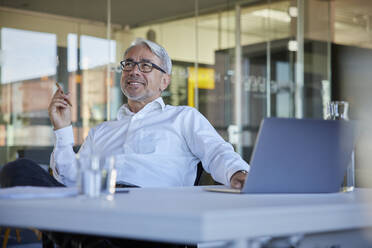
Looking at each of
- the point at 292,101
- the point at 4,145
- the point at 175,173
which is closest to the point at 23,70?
the point at 4,145

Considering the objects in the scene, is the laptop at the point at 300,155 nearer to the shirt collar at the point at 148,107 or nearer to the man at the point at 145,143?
the man at the point at 145,143

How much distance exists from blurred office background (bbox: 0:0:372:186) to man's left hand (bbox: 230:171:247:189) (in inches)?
154

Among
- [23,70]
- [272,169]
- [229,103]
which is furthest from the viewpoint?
[229,103]

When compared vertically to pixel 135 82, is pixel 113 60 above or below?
above

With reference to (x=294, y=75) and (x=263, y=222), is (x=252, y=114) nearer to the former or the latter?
(x=294, y=75)

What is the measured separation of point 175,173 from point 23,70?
4.74 metres

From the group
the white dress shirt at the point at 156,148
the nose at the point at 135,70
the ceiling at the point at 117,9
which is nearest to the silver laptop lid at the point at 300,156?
the white dress shirt at the point at 156,148

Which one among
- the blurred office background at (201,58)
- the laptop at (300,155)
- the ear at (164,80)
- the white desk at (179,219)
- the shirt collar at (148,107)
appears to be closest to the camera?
the white desk at (179,219)

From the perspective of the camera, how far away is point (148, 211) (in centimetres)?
87

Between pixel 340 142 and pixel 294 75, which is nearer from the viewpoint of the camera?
pixel 340 142

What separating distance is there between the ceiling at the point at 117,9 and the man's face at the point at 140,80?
4177 mm

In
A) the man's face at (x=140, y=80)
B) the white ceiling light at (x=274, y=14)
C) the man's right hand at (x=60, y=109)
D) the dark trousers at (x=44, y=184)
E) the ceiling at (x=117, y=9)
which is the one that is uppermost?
the white ceiling light at (x=274, y=14)

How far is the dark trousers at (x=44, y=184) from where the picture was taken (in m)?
1.56

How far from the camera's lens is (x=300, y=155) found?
129 cm
